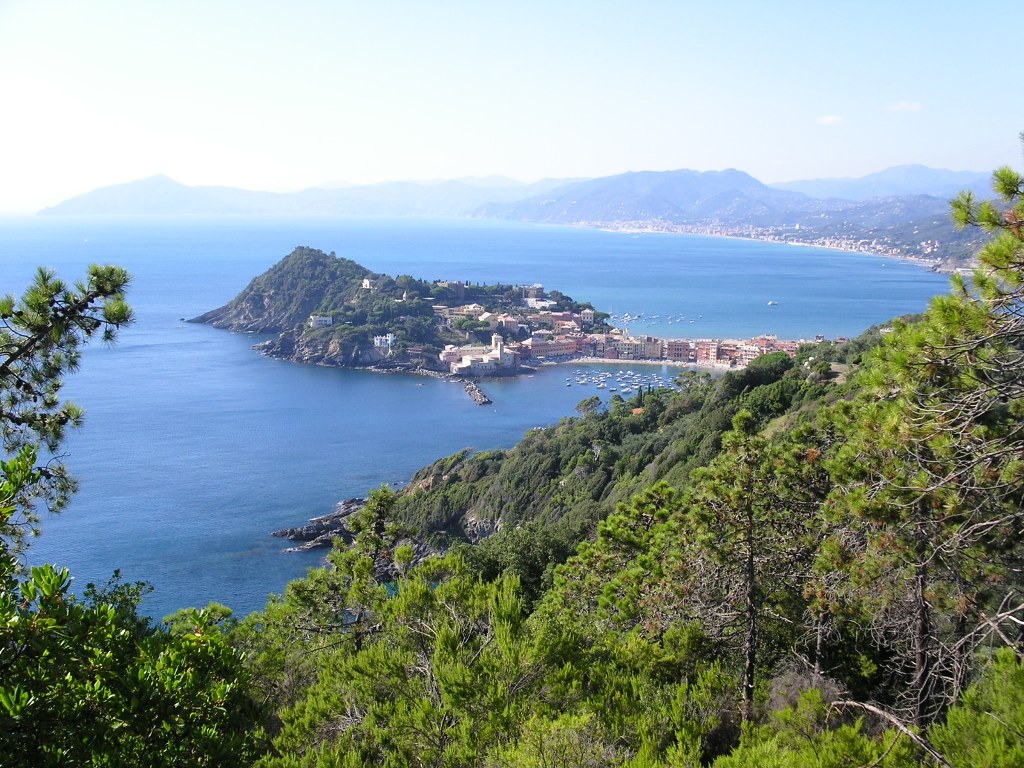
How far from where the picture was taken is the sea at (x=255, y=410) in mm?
18627

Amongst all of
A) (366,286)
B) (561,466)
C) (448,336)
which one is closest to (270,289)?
(366,286)

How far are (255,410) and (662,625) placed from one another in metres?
30.3

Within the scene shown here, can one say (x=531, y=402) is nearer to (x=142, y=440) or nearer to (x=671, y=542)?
(x=142, y=440)

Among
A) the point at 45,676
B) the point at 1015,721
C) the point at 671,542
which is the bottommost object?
the point at 671,542

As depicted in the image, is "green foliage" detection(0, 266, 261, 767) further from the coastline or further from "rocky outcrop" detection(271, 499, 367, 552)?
the coastline

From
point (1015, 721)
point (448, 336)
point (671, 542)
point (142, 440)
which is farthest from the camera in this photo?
point (448, 336)

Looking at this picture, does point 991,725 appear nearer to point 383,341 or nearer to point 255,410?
point 255,410

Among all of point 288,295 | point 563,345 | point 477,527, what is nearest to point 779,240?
point 563,345

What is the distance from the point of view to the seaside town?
Answer: 41.5 m

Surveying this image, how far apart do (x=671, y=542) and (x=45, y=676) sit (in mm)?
4043

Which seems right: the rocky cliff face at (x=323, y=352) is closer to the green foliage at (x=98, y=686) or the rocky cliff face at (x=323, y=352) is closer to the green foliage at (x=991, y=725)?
the green foliage at (x=98, y=686)

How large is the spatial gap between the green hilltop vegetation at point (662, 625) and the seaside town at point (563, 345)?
116 ft

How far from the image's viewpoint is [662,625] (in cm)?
478

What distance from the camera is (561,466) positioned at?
20.7m
